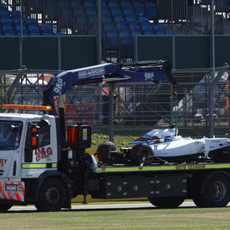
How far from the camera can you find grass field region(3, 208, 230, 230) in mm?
16281

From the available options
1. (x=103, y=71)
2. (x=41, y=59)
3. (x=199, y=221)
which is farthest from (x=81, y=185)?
(x=41, y=59)

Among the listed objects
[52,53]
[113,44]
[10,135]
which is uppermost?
[113,44]

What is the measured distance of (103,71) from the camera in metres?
24.0

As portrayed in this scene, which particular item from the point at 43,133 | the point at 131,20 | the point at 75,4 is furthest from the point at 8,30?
the point at 43,133

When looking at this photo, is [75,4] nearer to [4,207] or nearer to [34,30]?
[34,30]

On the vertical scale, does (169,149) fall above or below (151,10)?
below

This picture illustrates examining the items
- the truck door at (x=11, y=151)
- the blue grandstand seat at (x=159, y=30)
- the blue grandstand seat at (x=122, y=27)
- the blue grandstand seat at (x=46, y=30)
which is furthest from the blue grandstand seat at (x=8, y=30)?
the truck door at (x=11, y=151)

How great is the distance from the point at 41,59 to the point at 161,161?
15.5 metres

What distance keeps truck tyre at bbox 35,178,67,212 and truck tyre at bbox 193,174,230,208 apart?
10.8ft

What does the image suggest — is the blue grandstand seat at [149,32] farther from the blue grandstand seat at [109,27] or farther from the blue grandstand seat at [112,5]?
the blue grandstand seat at [112,5]

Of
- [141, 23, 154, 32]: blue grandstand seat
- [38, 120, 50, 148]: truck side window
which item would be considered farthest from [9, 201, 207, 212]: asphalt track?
[141, 23, 154, 32]: blue grandstand seat

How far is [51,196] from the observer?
21250 millimetres

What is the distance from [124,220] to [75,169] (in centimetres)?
456

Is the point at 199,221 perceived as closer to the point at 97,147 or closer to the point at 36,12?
the point at 97,147
